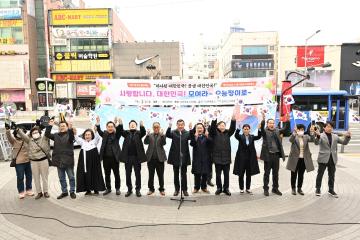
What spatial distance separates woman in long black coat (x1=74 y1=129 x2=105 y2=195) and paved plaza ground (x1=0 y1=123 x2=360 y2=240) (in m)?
0.25

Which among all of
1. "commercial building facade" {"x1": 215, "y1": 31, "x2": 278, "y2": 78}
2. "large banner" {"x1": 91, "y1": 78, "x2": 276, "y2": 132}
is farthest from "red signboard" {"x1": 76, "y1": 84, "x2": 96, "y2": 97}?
"large banner" {"x1": 91, "y1": 78, "x2": 276, "y2": 132}

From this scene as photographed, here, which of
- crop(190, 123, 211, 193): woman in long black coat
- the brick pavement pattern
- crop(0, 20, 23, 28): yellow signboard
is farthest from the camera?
crop(0, 20, 23, 28): yellow signboard

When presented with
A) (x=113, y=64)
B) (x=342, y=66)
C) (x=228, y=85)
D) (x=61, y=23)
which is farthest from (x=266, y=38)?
(x=228, y=85)

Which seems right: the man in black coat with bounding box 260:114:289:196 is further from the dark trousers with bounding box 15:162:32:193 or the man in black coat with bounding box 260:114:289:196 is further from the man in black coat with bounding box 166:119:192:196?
the dark trousers with bounding box 15:162:32:193

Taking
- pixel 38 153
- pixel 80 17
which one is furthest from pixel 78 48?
pixel 38 153

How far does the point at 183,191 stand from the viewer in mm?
7203

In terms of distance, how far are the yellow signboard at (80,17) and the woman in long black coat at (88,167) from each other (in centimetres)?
4753

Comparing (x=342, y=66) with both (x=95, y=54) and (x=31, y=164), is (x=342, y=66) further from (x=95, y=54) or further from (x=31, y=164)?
(x=31, y=164)

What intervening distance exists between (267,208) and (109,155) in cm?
362

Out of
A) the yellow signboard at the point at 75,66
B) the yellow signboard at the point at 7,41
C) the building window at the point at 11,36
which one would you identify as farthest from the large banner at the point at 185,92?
the yellow signboard at the point at 7,41

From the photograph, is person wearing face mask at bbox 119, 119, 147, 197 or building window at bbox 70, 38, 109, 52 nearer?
person wearing face mask at bbox 119, 119, 147, 197

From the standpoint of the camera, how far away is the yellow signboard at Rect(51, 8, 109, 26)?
164 feet

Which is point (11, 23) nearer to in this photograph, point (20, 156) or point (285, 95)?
point (285, 95)

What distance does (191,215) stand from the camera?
5984 millimetres
